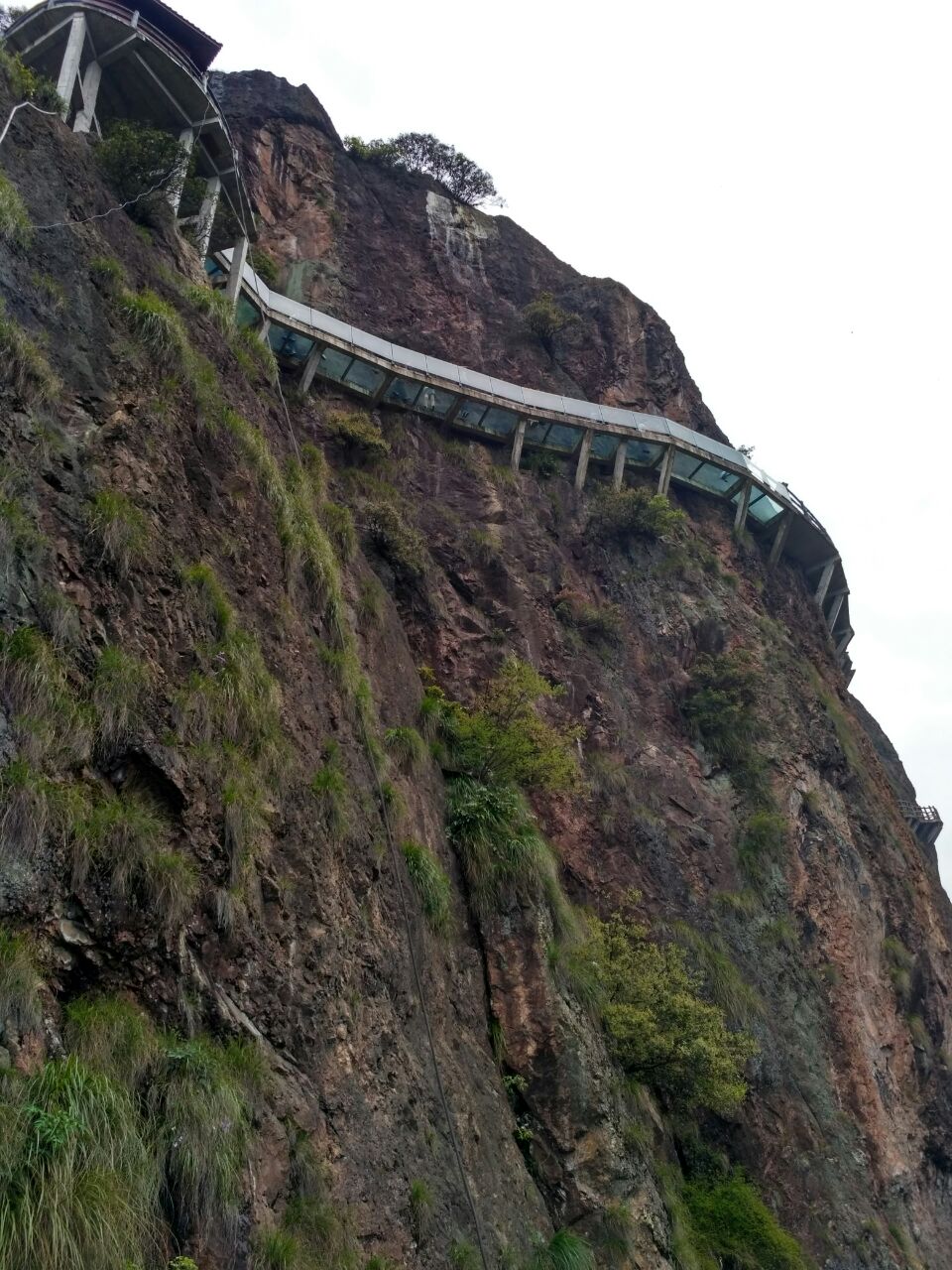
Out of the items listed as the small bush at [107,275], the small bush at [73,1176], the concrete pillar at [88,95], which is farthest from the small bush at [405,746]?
the concrete pillar at [88,95]

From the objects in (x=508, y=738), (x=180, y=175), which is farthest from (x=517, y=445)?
(x=508, y=738)

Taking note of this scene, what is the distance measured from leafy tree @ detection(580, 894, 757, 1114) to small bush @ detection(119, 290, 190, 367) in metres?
11.1

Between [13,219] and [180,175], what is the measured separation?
753 cm

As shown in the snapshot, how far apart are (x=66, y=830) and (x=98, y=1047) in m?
1.66

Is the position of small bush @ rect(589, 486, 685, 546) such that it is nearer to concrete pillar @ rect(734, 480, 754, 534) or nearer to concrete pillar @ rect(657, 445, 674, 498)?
concrete pillar @ rect(657, 445, 674, 498)

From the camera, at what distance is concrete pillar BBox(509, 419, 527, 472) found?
2915cm

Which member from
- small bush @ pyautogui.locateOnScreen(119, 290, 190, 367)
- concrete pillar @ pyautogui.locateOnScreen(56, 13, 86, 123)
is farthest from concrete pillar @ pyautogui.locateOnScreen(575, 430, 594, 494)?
small bush @ pyautogui.locateOnScreen(119, 290, 190, 367)

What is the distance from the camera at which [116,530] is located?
35.0 ft

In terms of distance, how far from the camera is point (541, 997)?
15375mm

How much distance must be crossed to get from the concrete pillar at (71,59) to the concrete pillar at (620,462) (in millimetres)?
17151

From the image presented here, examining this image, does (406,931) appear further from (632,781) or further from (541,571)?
(541,571)

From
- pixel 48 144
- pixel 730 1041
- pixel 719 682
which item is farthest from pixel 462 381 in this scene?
pixel 730 1041

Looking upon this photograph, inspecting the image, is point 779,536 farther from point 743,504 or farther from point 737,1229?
point 737,1229

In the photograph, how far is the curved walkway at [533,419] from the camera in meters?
26.2
